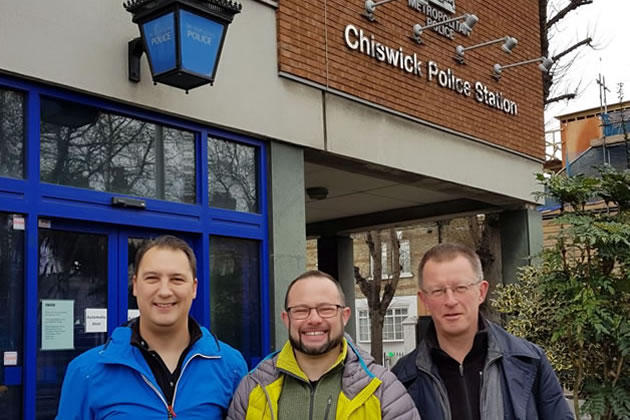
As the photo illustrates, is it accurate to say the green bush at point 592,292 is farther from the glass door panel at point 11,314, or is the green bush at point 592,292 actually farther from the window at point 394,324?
the window at point 394,324

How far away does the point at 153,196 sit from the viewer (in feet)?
21.4

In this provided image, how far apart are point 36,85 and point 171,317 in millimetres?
3282

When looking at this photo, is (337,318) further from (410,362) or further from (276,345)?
(276,345)

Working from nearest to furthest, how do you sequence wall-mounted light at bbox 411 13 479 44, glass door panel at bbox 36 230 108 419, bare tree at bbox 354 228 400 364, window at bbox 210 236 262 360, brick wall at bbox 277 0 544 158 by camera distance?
glass door panel at bbox 36 230 108 419
window at bbox 210 236 262 360
brick wall at bbox 277 0 544 158
wall-mounted light at bbox 411 13 479 44
bare tree at bbox 354 228 400 364

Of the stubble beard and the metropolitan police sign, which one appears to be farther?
the metropolitan police sign

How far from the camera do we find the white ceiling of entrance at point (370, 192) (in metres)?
9.71

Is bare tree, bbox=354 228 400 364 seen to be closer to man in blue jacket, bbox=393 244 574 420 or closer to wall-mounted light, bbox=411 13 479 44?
wall-mounted light, bbox=411 13 479 44

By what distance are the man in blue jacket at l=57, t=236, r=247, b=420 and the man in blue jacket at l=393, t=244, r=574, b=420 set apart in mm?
809

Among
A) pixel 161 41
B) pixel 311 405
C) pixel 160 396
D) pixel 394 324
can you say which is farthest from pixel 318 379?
pixel 394 324

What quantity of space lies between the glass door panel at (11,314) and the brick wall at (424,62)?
311cm

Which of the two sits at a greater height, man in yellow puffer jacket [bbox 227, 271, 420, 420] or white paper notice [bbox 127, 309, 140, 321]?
white paper notice [bbox 127, 309, 140, 321]

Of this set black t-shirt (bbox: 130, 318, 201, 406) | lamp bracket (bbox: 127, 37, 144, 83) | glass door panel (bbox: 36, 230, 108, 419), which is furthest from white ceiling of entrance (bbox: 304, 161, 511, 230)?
black t-shirt (bbox: 130, 318, 201, 406)

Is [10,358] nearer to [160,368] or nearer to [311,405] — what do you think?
[160,368]

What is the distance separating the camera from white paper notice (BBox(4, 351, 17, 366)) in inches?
212
